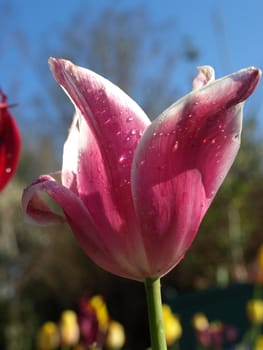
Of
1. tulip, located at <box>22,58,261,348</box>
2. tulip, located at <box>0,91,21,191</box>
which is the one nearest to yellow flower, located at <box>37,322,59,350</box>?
tulip, located at <box>0,91,21,191</box>

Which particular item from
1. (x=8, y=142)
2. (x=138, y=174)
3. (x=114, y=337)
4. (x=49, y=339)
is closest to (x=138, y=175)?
(x=138, y=174)

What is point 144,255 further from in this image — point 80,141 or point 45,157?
point 45,157

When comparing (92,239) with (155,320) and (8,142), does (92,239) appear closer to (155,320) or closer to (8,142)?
(155,320)

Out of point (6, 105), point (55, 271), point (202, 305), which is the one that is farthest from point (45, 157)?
point (6, 105)

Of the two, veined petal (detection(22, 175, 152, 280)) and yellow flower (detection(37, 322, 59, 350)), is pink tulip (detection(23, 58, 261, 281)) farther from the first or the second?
yellow flower (detection(37, 322, 59, 350))

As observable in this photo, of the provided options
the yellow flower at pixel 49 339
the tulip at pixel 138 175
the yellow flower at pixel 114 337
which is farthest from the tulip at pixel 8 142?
the yellow flower at pixel 49 339

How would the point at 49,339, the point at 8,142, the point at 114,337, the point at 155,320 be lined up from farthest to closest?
the point at 49,339
the point at 114,337
the point at 8,142
the point at 155,320
